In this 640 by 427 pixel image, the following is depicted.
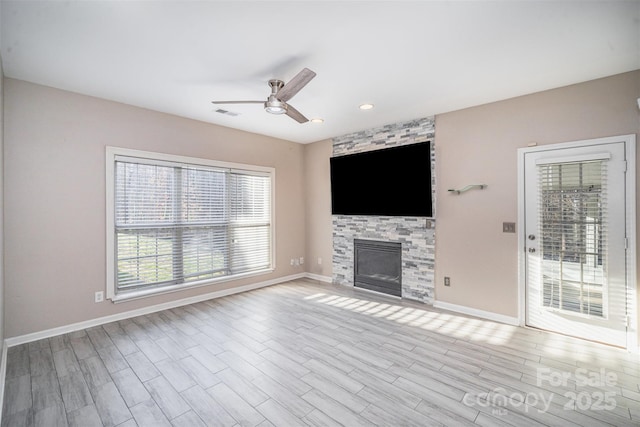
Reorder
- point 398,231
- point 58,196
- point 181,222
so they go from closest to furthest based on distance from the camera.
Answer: point 58,196 → point 181,222 → point 398,231

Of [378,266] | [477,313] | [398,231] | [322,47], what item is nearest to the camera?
[322,47]

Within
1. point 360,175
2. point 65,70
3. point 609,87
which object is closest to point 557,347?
point 609,87

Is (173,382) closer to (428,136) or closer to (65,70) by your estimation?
(65,70)

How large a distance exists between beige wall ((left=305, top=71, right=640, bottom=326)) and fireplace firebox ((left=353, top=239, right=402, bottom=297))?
0.66m

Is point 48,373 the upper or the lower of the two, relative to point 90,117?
lower

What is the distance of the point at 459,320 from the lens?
11.9 feet

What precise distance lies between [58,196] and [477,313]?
524 centimetres

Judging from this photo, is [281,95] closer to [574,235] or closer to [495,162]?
[495,162]

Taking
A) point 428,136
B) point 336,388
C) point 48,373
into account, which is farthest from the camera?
point 428,136

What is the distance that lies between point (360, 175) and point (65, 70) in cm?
393

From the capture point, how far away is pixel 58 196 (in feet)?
10.5

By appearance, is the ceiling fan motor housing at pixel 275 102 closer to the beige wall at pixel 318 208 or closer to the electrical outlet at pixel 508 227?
the beige wall at pixel 318 208

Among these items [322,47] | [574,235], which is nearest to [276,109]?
[322,47]

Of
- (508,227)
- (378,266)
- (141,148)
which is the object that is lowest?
(378,266)
